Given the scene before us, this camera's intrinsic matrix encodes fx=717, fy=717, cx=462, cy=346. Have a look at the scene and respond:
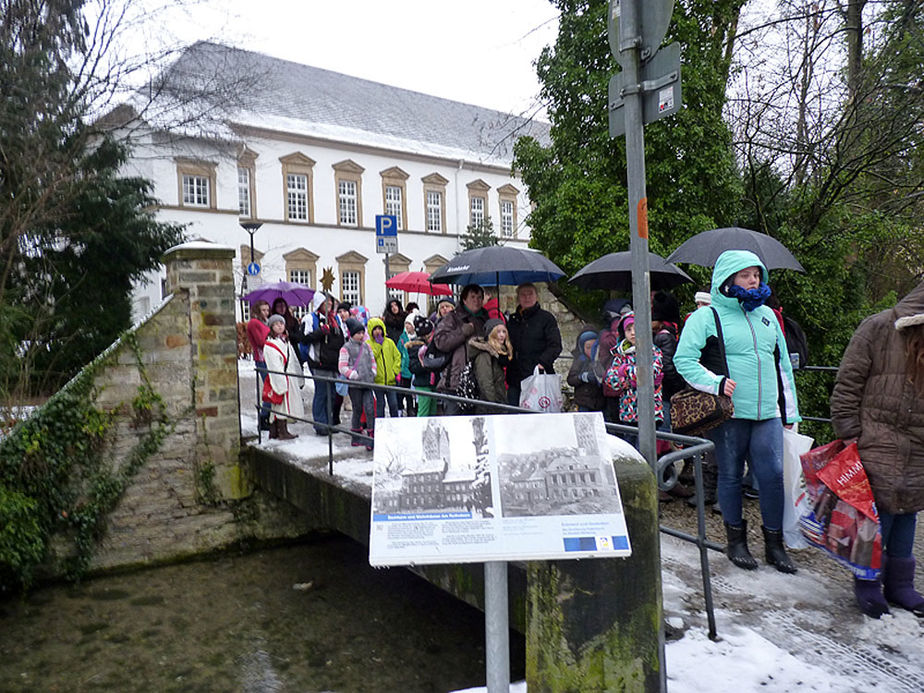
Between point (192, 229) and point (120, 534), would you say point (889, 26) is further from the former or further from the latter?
point (192, 229)

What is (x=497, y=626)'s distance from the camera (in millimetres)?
2375

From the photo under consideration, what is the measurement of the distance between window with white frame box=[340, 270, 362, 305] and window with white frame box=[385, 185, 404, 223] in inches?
135

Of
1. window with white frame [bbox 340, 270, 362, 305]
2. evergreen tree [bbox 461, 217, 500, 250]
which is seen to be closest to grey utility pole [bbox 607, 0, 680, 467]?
window with white frame [bbox 340, 270, 362, 305]

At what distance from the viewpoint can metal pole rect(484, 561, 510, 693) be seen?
2.32m

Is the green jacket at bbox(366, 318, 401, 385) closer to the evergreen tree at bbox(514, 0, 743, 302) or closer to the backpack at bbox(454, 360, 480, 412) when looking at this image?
the backpack at bbox(454, 360, 480, 412)

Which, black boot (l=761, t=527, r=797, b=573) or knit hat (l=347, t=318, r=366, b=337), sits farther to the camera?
knit hat (l=347, t=318, r=366, b=337)

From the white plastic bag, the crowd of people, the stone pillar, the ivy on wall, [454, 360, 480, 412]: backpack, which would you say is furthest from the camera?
the stone pillar

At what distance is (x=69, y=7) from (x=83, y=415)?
29.9 feet

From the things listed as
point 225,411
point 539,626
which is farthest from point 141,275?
point 539,626

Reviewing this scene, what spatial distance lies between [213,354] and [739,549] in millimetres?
5713

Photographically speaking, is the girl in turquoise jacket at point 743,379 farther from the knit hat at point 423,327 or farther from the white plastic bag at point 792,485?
the knit hat at point 423,327

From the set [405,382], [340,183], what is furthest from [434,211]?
[405,382]

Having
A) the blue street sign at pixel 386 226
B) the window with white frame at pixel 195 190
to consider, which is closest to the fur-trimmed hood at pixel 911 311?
the blue street sign at pixel 386 226

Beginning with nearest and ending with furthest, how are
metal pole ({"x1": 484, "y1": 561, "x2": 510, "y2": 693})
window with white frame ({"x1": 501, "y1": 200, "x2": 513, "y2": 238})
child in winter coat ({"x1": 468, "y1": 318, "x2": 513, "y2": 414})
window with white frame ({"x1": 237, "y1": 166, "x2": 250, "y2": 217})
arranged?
metal pole ({"x1": 484, "y1": 561, "x2": 510, "y2": 693}) → child in winter coat ({"x1": 468, "y1": 318, "x2": 513, "y2": 414}) → window with white frame ({"x1": 237, "y1": 166, "x2": 250, "y2": 217}) → window with white frame ({"x1": 501, "y1": 200, "x2": 513, "y2": 238})
